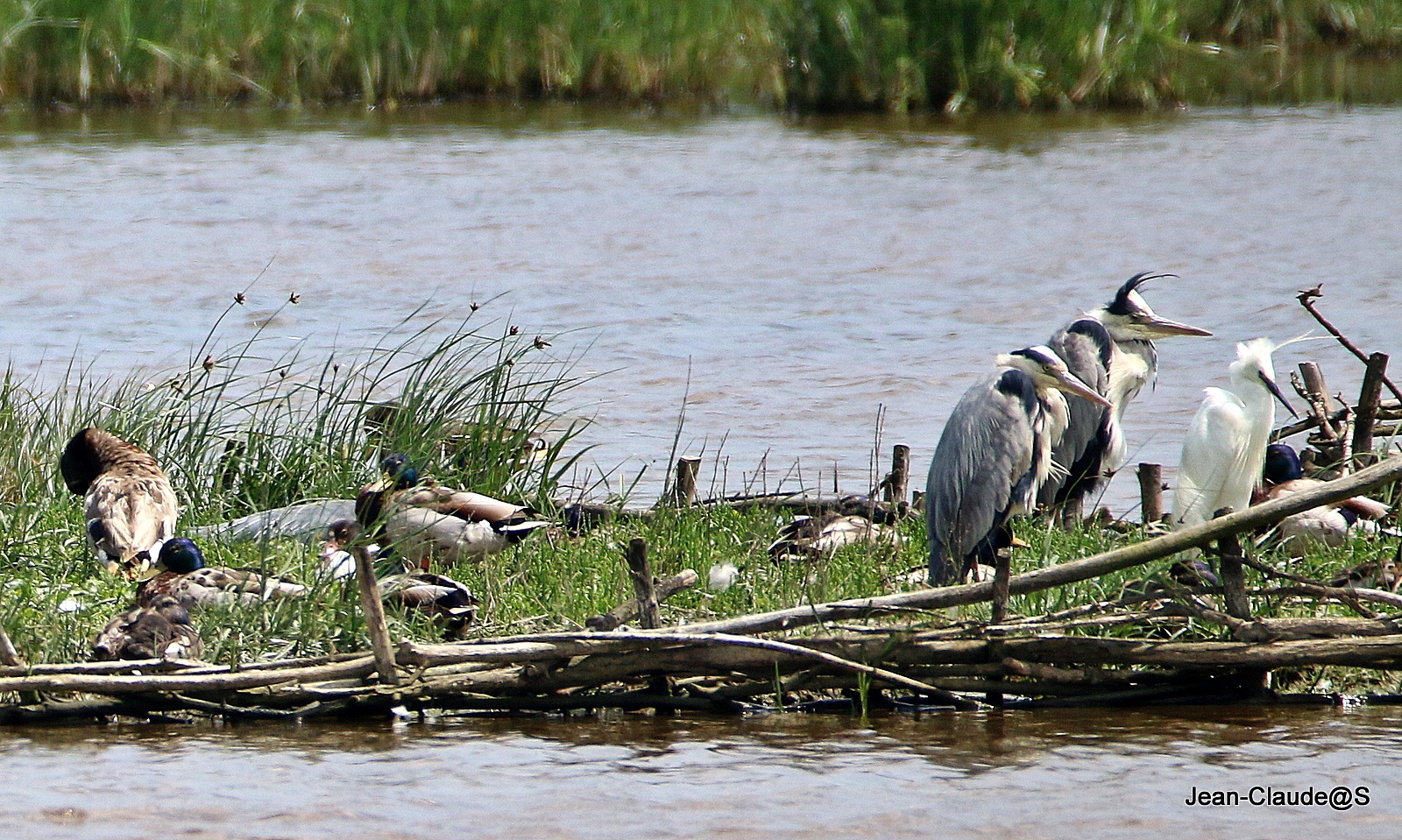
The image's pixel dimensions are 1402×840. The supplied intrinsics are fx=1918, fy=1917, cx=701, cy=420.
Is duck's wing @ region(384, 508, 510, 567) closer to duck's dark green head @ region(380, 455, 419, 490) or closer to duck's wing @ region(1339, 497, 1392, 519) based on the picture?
duck's dark green head @ region(380, 455, 419, 490)

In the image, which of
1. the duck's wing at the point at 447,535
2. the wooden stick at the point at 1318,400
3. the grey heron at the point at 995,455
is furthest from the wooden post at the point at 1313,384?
the duck's wing at the point at 447,535

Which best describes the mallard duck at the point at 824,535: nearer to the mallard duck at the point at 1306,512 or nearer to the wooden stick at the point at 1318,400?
the mallard duck at the point at 1306,512

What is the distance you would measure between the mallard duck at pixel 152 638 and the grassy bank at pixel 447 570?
0.20ft

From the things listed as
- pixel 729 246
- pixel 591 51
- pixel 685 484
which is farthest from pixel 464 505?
pixel 591 51

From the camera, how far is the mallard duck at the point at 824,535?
553 cm

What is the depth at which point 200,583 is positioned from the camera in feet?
16.1

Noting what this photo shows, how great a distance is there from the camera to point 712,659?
421 centimetres

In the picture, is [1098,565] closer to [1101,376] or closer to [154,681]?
[154,681]

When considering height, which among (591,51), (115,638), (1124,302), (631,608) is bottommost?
(115,638)

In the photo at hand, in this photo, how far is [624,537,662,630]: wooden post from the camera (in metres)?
4.12

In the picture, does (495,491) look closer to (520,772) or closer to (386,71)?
(520,772)

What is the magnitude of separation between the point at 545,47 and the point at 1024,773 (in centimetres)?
1652

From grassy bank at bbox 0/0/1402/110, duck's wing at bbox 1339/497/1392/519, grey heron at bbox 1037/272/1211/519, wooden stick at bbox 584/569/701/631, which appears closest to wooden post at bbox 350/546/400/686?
wooden stick at bbox 584/569/701/631

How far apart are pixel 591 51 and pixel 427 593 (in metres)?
15.4
